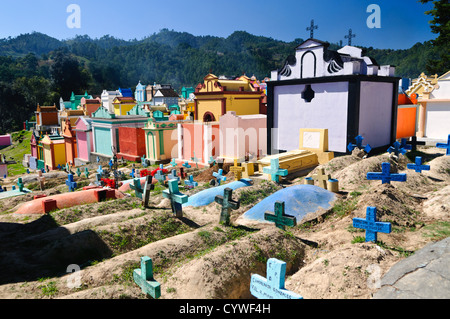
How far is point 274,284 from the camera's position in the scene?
15.3ft

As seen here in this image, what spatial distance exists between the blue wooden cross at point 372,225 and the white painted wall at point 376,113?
10.1 m

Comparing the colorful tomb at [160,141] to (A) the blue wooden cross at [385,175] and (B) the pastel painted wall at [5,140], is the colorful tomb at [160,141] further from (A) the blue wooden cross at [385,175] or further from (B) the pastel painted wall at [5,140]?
(B) the pastel painted wall at [5,140]

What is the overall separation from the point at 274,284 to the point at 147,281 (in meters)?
2.27

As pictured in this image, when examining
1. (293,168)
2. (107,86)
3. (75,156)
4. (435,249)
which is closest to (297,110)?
(293,168)

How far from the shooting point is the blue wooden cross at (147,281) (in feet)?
18.5

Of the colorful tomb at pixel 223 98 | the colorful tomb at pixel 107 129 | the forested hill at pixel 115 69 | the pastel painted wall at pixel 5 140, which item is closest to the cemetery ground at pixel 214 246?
the colorful tomb at pixel 223 98

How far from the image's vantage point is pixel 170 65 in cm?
15288

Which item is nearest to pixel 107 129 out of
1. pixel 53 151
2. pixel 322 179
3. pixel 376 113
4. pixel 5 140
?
pixel 53 151

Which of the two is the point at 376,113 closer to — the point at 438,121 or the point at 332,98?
the point at 332,98

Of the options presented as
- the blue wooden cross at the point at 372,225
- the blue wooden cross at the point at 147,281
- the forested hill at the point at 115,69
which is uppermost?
the forested hill at the point at 115,69

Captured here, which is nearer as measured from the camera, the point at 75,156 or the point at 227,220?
the point at 227,220
